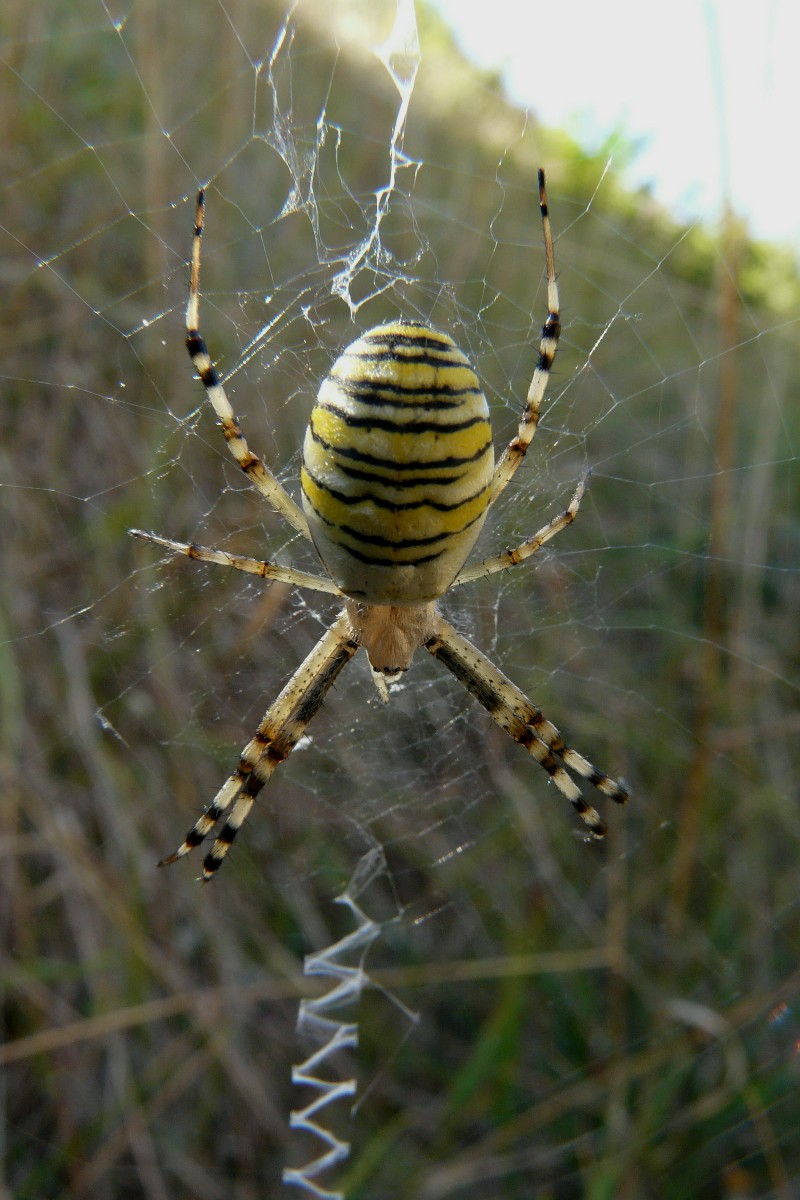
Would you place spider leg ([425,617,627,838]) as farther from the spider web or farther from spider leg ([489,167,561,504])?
spider leg ([489,167,561,504])

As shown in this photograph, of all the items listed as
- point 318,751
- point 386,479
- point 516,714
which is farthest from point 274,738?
point 386,479

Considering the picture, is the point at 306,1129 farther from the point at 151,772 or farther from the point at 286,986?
the point at 151,772

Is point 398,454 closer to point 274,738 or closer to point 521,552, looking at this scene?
point 521,552

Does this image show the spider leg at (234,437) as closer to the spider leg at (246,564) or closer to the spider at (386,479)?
the spider at (386,479)

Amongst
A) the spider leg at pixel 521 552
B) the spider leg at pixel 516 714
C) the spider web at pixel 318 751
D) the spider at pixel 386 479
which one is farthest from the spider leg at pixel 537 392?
the spider leg at pixel 516 714

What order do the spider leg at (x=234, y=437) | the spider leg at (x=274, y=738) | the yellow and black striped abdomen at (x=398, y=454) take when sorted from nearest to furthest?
the yellow and black striped abdomen at (x=398, y=454) → the spider leg at (x=234, y=437) → the spider leg at (x=274, y=738)

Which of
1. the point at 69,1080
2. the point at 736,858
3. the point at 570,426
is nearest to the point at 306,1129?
the point at 69,1080
